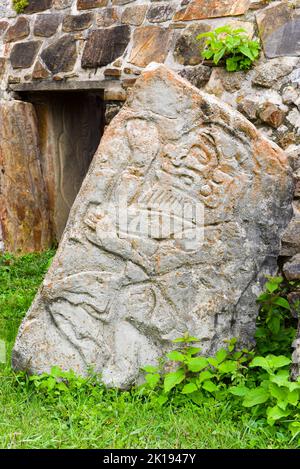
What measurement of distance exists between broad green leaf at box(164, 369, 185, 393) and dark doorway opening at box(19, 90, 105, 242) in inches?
133

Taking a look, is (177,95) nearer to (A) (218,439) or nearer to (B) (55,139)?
(A) (218,439)

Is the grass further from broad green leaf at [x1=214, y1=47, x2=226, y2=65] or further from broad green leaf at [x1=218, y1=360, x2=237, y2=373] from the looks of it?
broad green leaf at [x1=214, y1=47, x2=226, y2=65]

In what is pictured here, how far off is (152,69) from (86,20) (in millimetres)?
2384

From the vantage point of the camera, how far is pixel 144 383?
11.1 ft

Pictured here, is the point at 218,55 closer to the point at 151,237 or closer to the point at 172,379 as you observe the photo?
the point at 151,237

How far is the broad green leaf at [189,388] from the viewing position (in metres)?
3.20

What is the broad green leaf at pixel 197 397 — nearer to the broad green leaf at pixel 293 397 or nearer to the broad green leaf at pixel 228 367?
the broad green leaf at pixel 228 367

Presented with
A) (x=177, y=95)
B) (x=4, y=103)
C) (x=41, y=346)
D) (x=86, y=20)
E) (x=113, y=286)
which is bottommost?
(x=41, y=346)

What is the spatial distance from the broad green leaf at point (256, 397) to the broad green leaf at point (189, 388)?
0.90 ft

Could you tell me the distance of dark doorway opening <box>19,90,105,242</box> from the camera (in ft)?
20.6

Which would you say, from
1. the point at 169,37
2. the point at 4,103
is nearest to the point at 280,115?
the point at 169,37

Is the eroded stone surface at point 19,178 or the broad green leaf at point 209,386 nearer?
the broad green leaf at point 209,386

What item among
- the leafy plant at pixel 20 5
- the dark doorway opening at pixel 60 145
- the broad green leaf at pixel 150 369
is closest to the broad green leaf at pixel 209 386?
the broad green leaf at pixel 150 369

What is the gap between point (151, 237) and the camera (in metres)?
3.40
